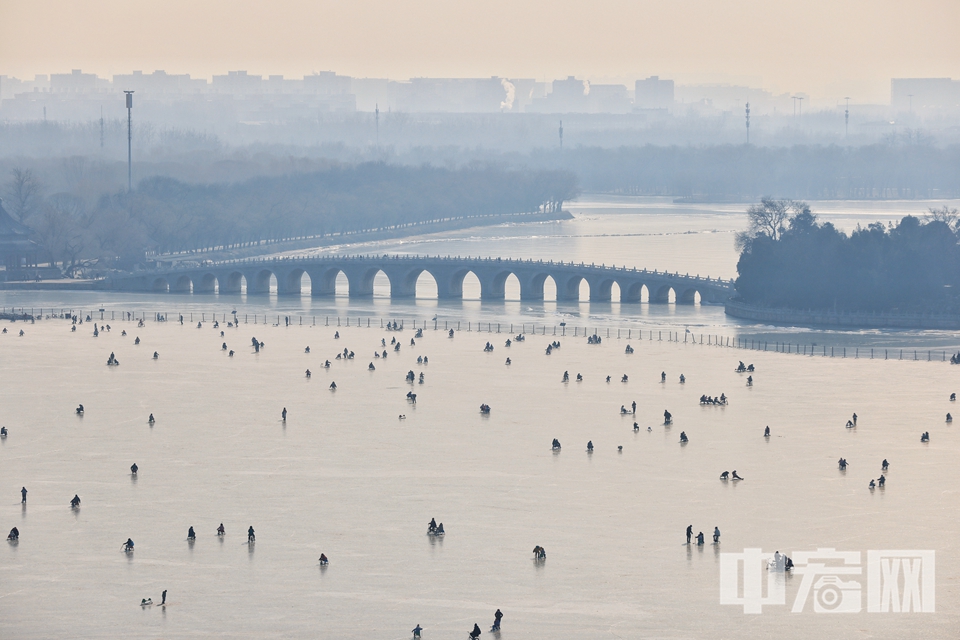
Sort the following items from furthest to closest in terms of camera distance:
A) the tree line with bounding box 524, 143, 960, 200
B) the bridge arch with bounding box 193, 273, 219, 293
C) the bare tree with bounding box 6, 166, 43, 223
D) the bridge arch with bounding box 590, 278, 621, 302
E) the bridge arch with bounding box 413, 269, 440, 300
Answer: the tree line with bounding box 524, 143, 960, 200 → the bare tree with bounding box 6, 166, 43, 223 → the bridge arch with bounding box 193, 273, 219, 293 → the bridge arch with bounding box 413, 269, 440, 300 → the bridge arch with bounding box 590, 278, 621, 302

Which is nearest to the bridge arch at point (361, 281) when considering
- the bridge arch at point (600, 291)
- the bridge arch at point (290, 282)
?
the bridge arch at point (290, 282)

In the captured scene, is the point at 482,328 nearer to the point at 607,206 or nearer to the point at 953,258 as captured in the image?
the point at 953,258

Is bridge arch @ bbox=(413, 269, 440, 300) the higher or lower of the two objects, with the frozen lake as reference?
higher

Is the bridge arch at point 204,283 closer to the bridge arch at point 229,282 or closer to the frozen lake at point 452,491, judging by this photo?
the bridge arch at point 229,282

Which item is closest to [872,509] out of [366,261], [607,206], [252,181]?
[366,261]

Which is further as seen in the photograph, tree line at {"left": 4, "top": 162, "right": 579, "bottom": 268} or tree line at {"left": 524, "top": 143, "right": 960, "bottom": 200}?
tree line at {"left": 524, "top": 143, "right": 960, "bottom": 200}

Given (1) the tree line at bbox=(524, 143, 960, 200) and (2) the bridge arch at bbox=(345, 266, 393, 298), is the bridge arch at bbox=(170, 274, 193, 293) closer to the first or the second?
(2) the bridge arch at bbox=(345, 266, 393, 298)

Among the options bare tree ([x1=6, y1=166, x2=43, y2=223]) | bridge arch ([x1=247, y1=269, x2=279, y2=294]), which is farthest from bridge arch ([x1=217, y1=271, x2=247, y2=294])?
bare tree ([x1=6, y1=166, x2=43, y2=223])
